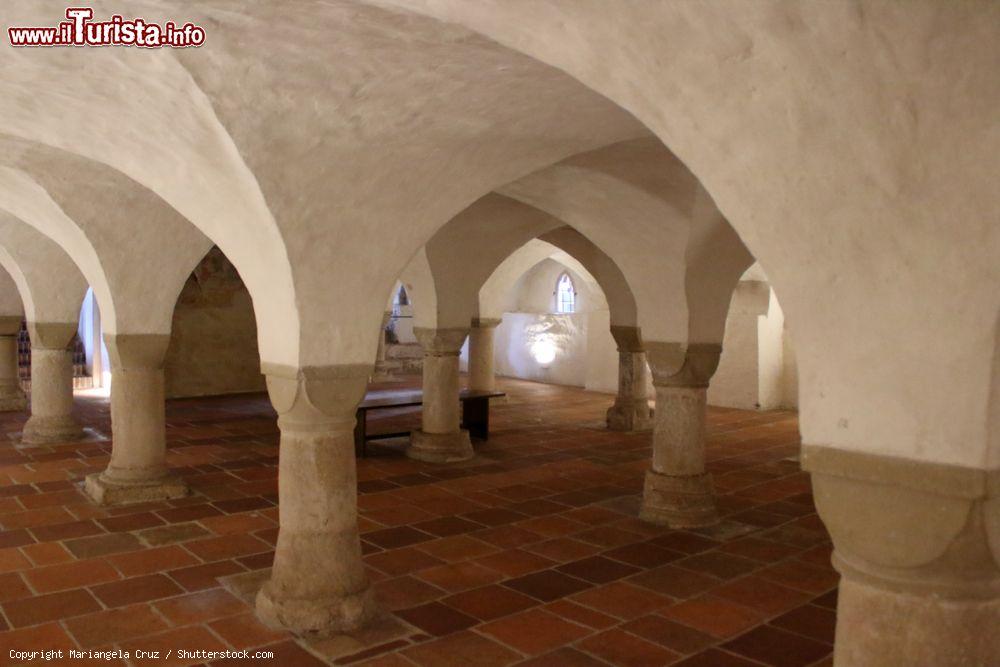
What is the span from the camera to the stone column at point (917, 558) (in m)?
2.00

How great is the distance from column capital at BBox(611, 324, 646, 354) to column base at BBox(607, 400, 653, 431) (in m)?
0.76

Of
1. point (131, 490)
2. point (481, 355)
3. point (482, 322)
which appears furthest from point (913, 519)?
point (482, 322)

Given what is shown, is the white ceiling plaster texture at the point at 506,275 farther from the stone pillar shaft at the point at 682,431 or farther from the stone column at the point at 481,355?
the stone pillar shaft at the point at 682,431

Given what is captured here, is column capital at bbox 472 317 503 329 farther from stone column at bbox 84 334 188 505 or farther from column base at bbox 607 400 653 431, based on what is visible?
stone column at bbox 84 334 188 505

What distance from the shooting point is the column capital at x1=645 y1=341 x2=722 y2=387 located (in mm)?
6457

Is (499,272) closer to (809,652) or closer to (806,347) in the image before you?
(809,652)

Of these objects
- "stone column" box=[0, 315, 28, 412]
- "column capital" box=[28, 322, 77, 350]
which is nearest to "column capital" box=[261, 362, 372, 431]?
"column capital" box=[28, 322, 77, 350]

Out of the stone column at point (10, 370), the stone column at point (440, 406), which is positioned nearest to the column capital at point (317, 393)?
the stone column at point (440, 406)

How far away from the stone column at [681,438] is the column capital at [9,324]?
10.3 meters

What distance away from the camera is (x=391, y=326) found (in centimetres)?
2067

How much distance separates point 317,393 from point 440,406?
4999 mm

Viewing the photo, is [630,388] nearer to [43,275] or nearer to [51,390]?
[51,390]

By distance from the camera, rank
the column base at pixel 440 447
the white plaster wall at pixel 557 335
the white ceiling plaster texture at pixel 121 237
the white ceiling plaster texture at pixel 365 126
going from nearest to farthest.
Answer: the white ceiling plaster texture at pixel 365 126
the white ceiling plaster texture at pixel 121 237
the column base at pixel 440 447
the white plaster wall at pixel 557 335

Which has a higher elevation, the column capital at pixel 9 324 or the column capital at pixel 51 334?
the column capital at pixel 9 324
